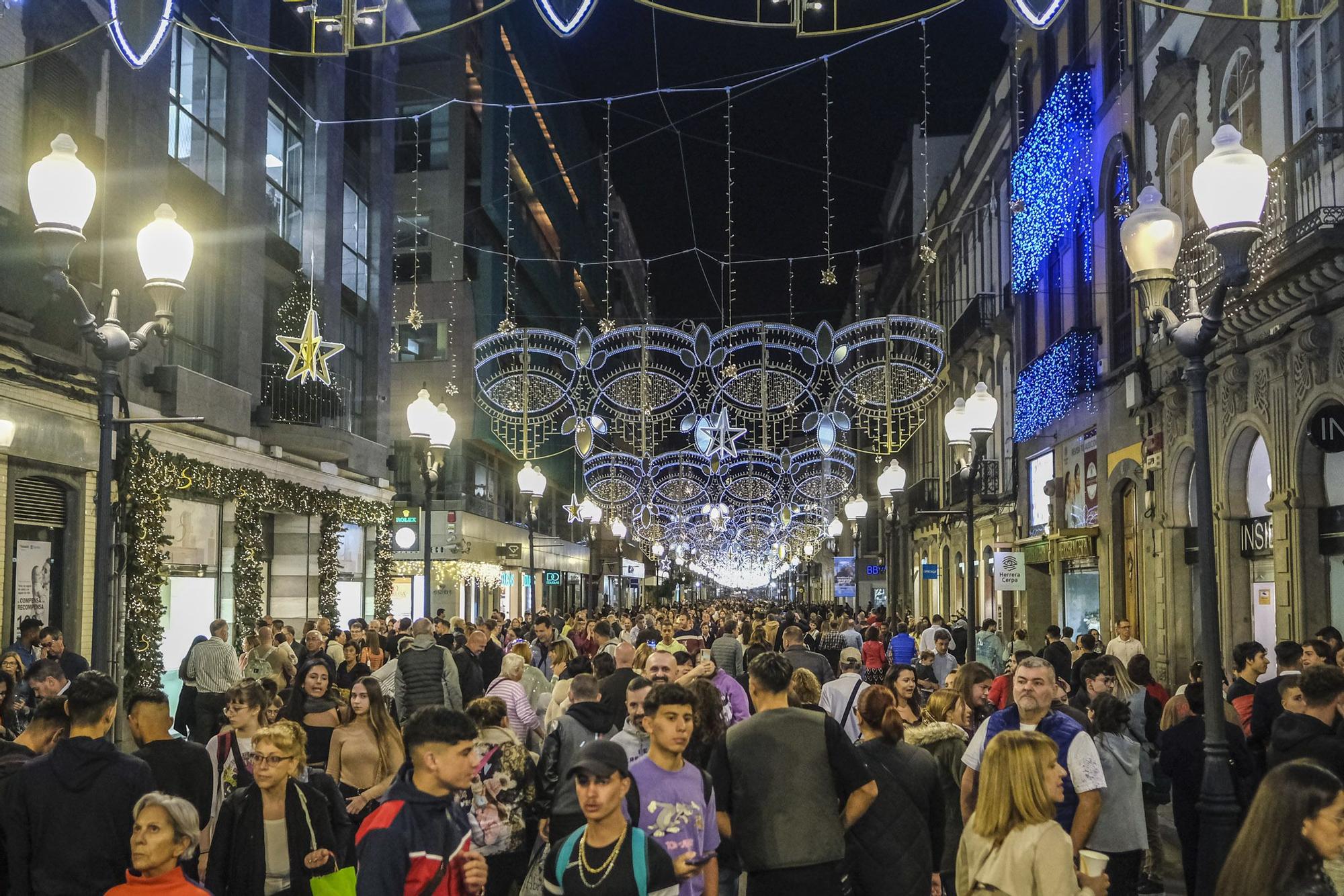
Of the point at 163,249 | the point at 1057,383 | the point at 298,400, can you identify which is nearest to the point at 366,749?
the point at 163,249

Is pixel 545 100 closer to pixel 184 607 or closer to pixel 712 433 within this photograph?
pixel 712 433

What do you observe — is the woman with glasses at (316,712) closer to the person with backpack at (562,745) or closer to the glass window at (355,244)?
the person with backpack at (562,745)

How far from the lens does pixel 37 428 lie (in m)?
17.1

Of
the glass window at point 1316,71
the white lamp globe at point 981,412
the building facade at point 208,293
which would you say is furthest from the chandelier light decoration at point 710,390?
the glass window at point 1316,71

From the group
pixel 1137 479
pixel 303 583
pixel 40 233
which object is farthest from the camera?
pixel 303 583

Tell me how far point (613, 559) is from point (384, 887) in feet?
231

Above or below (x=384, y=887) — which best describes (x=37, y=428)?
above

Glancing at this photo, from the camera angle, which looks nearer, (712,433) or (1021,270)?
(712,433)

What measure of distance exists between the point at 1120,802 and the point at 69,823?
5495 millimetres

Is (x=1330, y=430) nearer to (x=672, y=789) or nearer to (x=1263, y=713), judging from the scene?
(x=1263, y=713)

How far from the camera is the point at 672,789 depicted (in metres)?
5.93

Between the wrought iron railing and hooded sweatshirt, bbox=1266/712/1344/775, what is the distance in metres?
20.9

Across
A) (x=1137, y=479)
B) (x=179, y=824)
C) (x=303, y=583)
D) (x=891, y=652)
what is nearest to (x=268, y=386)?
(x=303, y=583)

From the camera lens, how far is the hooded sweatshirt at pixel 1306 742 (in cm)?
762
